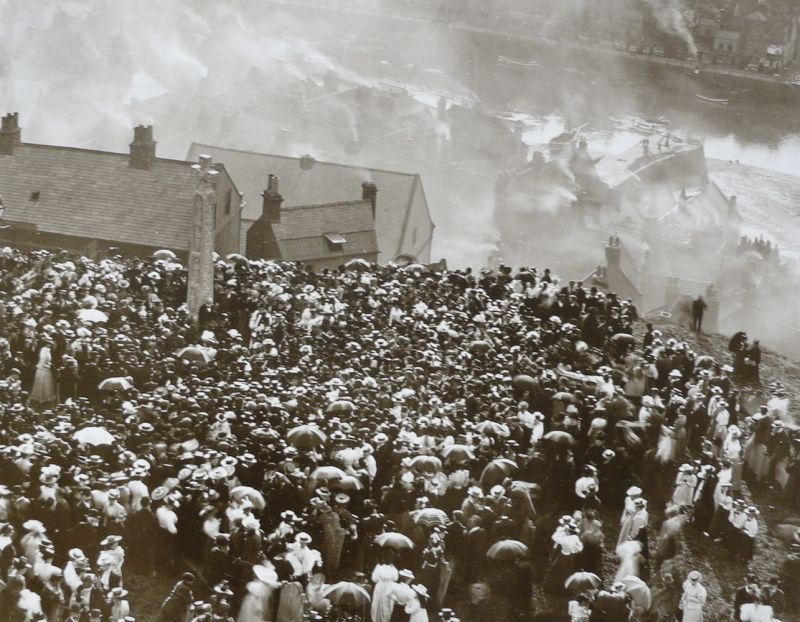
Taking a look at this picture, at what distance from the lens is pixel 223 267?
27859 mm

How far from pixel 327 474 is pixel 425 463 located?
161 centimetres

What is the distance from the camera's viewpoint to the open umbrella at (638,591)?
15.0 metres

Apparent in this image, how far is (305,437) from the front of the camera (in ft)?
56.2

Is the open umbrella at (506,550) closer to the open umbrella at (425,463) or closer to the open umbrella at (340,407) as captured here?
the open umbrella at (425,463)

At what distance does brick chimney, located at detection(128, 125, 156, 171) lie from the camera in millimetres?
36781

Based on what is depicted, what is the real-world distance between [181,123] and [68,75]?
1015 centimetres

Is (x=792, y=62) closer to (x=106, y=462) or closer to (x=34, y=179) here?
(x=34, y=179)

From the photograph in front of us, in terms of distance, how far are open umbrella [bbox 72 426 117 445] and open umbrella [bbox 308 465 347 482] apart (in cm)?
343

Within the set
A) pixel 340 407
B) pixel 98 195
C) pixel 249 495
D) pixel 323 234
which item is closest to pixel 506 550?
pixel 249 495

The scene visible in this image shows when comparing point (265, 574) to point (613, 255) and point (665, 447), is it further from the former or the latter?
point (613, 255)

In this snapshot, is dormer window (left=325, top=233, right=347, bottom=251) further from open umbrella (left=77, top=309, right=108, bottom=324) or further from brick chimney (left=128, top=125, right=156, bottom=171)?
open umbrella (left=77, top=309, right=108, bottom=324)

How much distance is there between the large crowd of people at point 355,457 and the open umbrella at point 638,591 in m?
0.02

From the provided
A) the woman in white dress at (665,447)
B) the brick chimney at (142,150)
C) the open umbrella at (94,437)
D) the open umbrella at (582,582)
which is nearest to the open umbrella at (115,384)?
the open umbrella at (94,437)

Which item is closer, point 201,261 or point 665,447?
point 665,447
